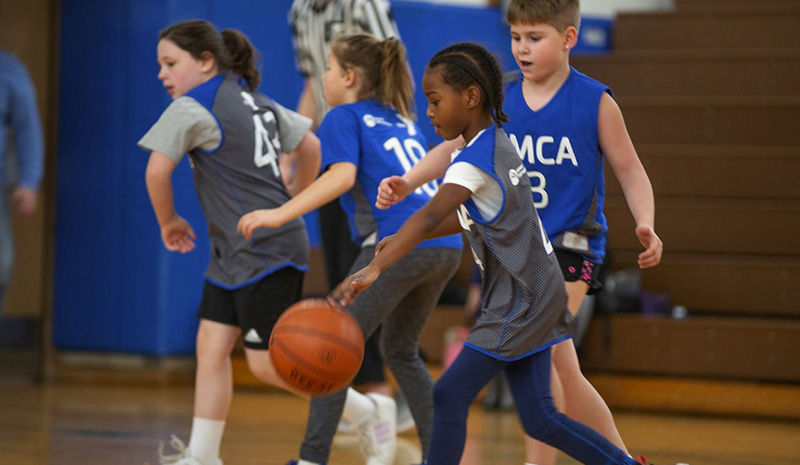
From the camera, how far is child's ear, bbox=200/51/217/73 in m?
3.60

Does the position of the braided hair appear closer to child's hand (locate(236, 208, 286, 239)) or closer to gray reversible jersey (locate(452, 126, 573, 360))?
gray reversible jersey (locate(452, 126, 573, 360))

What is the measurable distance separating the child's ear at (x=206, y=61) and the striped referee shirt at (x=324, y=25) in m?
0.84

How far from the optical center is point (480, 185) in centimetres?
273

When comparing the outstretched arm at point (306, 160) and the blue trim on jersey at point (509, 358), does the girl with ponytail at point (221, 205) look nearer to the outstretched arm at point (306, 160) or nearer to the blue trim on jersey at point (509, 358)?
the outstretched arm at point (306, 160)

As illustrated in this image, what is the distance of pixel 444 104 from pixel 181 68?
3.71 feet

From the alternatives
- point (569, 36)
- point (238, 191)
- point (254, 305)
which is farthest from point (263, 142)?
point (569, 36)

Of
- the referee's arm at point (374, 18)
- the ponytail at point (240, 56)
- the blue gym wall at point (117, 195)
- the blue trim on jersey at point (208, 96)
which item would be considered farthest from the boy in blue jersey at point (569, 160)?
the blue gym wall at point (117, 195)

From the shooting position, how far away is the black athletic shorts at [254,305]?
3.42m

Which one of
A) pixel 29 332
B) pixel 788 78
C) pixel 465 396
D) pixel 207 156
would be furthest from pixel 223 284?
pixel 788 78

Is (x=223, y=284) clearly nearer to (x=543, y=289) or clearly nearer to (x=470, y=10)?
(x=543, y=289)

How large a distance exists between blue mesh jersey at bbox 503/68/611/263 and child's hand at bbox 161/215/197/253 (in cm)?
110

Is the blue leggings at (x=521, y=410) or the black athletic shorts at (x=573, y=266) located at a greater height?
the black athletic shorts at (x=573, y=266)

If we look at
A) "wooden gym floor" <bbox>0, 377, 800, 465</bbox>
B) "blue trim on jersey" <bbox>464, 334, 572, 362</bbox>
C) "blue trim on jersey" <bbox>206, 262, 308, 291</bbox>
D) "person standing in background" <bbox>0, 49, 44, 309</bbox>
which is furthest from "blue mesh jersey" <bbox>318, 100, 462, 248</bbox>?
"person standing in background" <bbox>0, 49, 44, 309</bbox>

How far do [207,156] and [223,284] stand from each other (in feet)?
1.31
